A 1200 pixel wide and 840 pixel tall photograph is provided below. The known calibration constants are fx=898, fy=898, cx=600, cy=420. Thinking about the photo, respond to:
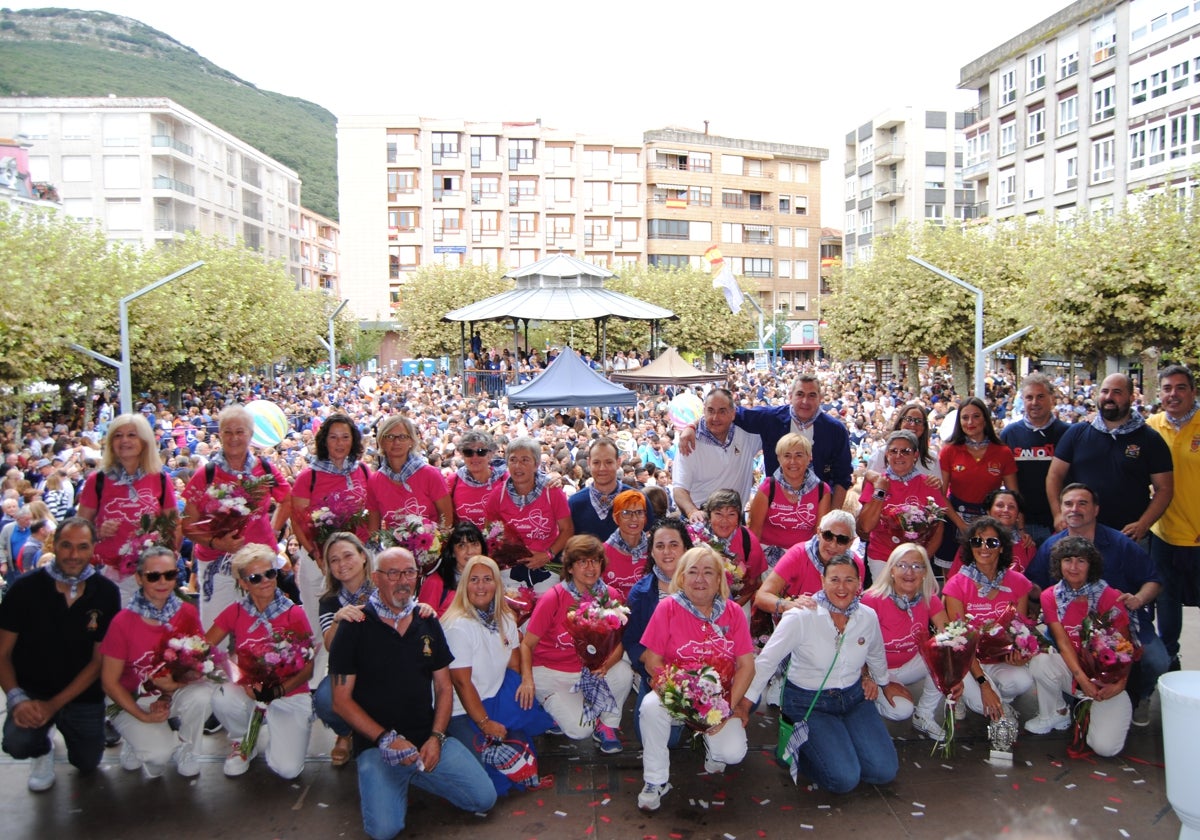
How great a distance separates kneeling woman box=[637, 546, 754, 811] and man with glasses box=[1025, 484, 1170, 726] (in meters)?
2.23

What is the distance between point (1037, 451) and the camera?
6.70 meters

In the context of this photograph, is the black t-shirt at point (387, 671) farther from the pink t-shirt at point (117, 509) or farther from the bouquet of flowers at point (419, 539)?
the pink t-shirt at point (117, 509)

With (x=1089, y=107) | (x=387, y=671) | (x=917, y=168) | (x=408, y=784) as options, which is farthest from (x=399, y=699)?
(x=917, y=168)

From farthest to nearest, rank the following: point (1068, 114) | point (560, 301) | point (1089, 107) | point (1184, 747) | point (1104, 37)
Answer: point (1068, 114) → point (1089, 107) → point (1104, 37) → point (560, 301) → point (1184, 747)

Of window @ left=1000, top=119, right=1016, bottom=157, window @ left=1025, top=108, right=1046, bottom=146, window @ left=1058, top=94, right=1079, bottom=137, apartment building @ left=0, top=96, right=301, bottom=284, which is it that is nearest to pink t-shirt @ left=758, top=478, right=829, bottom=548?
window @ left=1058, top=94, right=1079, bottom=137

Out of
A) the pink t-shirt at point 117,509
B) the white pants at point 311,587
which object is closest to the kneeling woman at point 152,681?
the pink t-shirt at point 117,509

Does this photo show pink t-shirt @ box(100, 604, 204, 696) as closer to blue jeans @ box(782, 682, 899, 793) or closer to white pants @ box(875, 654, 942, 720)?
blue jeans @ box(782, 682, 899, 793)

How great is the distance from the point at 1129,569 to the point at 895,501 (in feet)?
4.75

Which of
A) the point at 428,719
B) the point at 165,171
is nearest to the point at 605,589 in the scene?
the point at 428,719

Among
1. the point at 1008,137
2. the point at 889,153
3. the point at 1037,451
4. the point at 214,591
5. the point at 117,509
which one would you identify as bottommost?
the point at 214,591

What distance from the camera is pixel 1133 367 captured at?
32938 mm

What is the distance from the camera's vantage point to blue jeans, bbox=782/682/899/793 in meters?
4.78

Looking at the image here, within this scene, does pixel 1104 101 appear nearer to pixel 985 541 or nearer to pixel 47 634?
pixel 985 541

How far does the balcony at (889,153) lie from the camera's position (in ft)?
208
